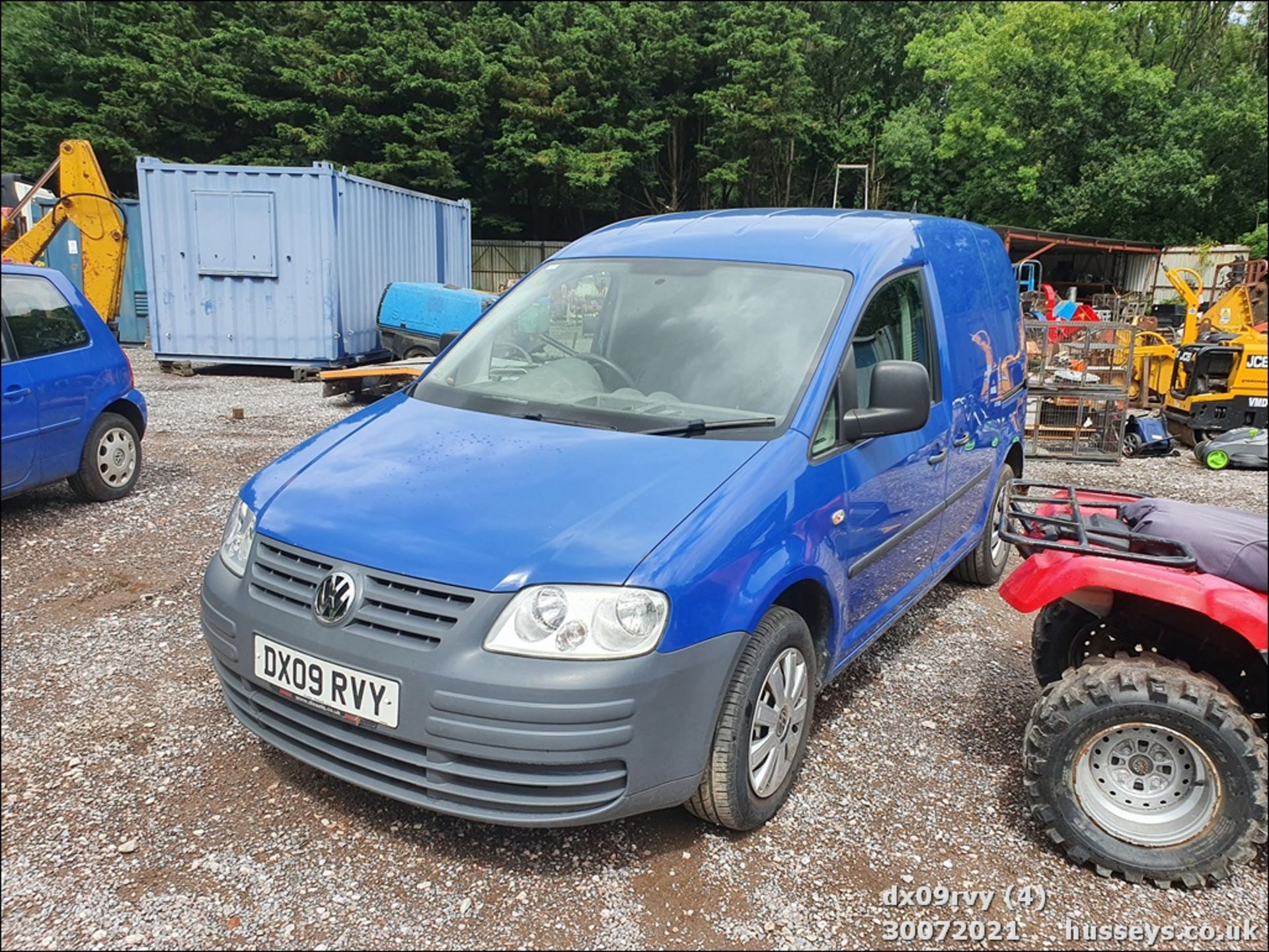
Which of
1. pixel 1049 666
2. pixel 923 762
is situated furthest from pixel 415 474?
pixel 1049 666

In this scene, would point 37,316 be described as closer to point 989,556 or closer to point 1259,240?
point 1259,240

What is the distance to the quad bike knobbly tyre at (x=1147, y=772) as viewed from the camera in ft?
8.00

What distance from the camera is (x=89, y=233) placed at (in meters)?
11.2

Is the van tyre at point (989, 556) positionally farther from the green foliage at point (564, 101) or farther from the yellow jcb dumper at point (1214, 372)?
the green foliage at point (564, 101)

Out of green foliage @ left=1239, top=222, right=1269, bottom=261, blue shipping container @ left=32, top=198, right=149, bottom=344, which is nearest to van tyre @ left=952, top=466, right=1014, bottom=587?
green foliage @ left=1239, top=222, right=1269, bottom=261

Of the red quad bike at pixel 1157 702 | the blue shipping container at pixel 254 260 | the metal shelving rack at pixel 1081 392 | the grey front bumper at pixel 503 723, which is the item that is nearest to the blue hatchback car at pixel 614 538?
the grey front bumper at pixel 503 723

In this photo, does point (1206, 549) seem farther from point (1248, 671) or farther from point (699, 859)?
point (699, 859)

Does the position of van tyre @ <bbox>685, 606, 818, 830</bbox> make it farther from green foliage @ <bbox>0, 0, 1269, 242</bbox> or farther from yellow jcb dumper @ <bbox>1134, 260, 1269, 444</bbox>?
green foliage @ <bbox>0, 0, 1269, 242</bbox>

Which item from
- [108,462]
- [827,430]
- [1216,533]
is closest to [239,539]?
[108,462]

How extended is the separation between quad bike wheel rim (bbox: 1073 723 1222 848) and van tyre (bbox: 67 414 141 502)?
9.00 feet

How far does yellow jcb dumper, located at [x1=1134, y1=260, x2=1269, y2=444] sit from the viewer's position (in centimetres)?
767

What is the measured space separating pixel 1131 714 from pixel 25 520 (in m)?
2.73

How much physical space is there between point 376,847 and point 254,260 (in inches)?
464

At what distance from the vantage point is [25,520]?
1380 mm
